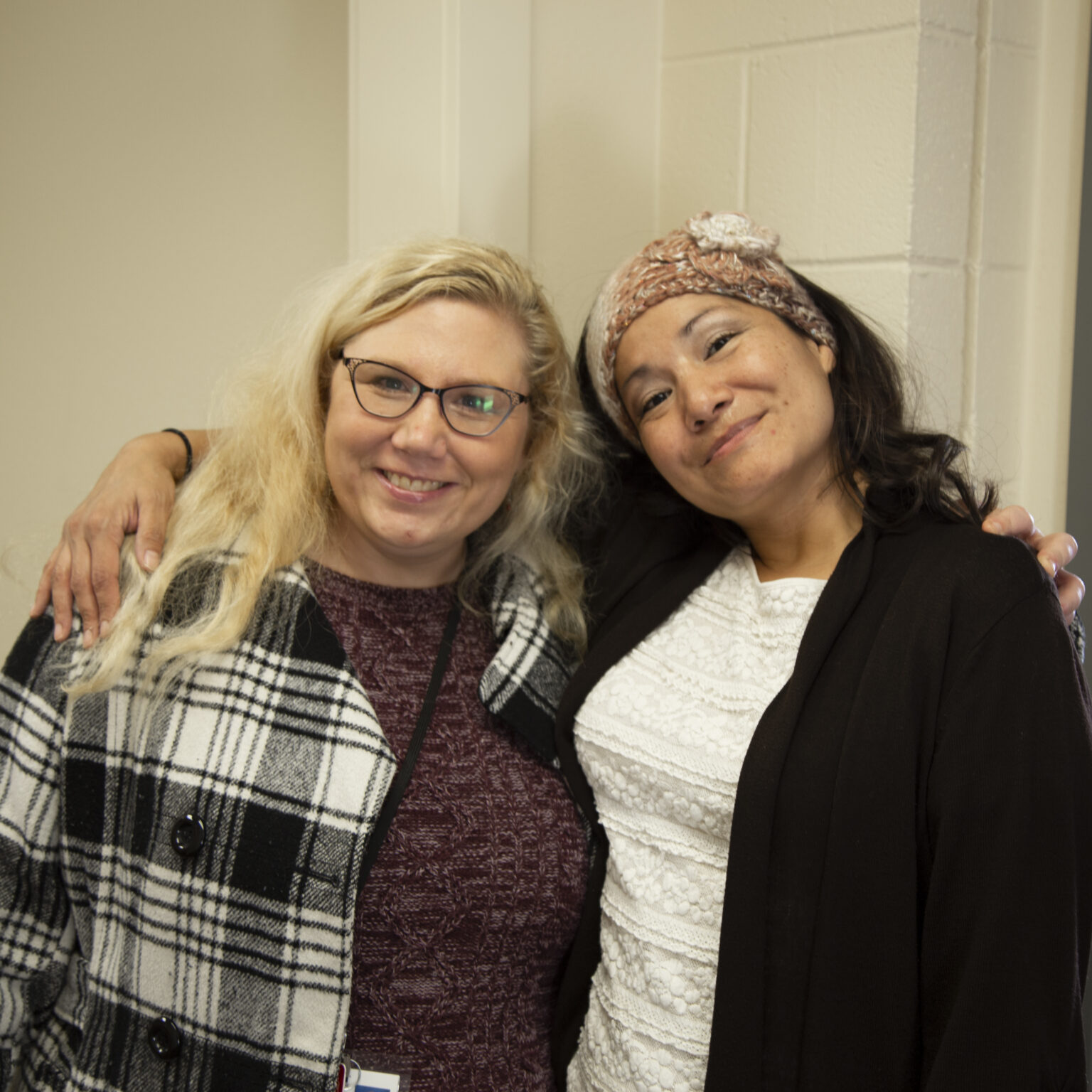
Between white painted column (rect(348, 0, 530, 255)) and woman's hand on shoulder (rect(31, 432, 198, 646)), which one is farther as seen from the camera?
white painted column (rect(348, 0, 530, 255))

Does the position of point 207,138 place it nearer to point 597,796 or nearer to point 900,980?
point 597,796

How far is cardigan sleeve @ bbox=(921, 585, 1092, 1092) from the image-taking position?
110cm

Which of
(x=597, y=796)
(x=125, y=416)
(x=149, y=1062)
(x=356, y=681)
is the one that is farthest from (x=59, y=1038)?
(x=125, y=416)

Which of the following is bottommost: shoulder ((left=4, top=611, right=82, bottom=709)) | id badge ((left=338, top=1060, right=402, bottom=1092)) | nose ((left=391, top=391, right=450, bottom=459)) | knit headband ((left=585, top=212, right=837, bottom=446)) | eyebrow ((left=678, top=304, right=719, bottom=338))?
id badge ((left=338, top=1060, right=402, bottom=1092))

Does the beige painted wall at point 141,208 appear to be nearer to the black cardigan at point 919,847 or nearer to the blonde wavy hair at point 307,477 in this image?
the blonde wavy hair at point 307,477

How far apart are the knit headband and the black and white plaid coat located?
2.19 ft

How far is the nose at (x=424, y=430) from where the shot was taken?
145 cm

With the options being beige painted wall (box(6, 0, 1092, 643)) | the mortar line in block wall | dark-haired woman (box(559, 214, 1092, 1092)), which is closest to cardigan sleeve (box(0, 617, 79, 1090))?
beige painted wall (box(6, 0, 1092, 643))

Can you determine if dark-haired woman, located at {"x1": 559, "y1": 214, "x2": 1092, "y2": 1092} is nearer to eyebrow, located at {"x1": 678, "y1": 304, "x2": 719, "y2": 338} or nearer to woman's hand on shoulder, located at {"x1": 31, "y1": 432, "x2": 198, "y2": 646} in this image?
eyebrow, located at {"x1": 678, "y1": 304, "x2": 719, "y2": 338}

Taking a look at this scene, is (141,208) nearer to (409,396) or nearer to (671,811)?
(409,396)

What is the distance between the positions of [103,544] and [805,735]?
3.32ft

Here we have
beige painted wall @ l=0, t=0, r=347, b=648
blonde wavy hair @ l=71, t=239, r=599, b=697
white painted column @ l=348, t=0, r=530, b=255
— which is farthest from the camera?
beige painted wall @ l=0, t=0, r=347, b=648

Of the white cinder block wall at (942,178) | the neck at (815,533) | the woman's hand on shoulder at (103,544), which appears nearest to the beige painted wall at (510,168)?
the white cinder block wall at (942,178)

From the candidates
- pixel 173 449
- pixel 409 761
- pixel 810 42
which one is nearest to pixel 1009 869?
pixel 409 761
